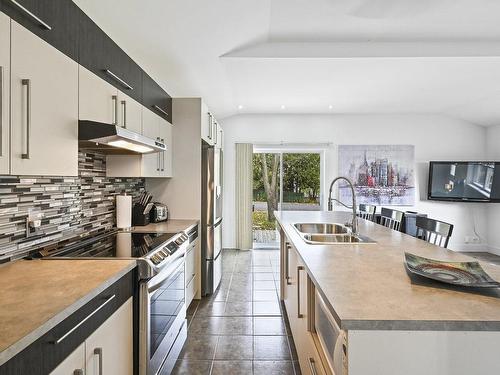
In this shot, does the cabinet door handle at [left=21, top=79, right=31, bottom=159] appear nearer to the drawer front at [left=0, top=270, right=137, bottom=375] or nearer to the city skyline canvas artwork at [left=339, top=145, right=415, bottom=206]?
the drawer front at [left=0, top=270, right=137, bottom=375]

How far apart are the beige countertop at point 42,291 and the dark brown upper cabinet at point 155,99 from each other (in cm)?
157

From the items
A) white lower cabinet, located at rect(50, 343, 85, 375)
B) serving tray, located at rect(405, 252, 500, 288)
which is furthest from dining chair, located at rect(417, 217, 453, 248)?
white lower cabinet, located at rect(50, 343, 85, 375)

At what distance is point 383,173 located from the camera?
594 cm

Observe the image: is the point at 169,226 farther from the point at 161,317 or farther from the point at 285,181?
the point at 285,181

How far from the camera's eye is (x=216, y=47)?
301 cm

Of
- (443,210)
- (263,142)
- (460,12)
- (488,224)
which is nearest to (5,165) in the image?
(460,12)

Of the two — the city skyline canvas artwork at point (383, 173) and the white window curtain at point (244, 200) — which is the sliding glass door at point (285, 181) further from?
the city skyline canvas artwork at point (383, 173)

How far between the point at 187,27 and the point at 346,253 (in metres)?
2.09

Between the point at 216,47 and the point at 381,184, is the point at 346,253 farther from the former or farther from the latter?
the point at 381,184

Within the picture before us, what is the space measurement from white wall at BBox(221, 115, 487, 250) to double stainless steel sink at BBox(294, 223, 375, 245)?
326 cm

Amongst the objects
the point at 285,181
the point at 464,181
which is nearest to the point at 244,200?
the point at 285,181

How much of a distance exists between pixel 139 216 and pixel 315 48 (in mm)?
2518

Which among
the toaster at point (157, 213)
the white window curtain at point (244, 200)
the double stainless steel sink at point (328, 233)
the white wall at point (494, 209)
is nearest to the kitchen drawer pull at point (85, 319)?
the double stainless steel sink at point (328, 233)

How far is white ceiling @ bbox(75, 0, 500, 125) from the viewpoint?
2397mm
